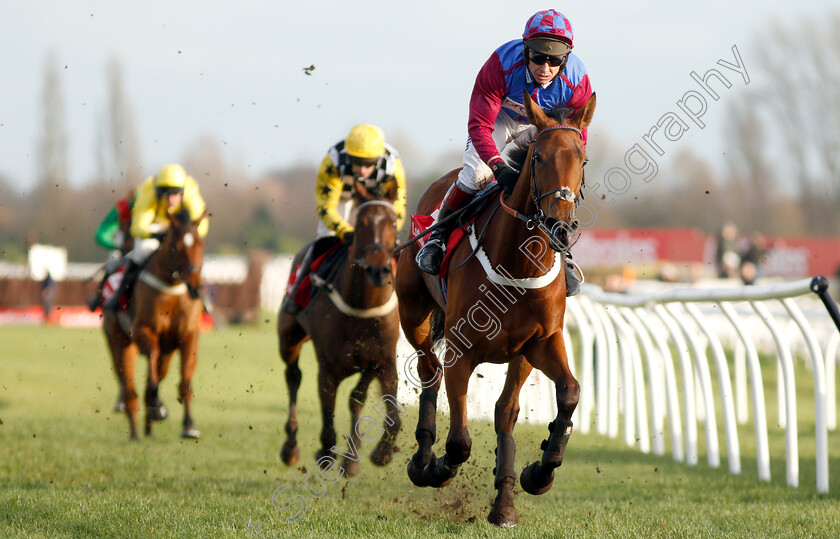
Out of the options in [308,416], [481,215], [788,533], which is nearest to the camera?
[788,533]

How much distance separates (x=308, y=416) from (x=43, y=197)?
16.9 m

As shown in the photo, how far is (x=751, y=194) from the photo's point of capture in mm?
46750

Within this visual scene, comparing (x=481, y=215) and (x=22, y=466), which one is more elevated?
(x=481, y=215)

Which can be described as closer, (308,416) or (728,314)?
(728,314)

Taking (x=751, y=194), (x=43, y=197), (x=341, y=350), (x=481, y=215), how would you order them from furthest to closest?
(x=751, y=194) < (x=43, y=197) < (x=341, y=350) < (x=481, y=215)

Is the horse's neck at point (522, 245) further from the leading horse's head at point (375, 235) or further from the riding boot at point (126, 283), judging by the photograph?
the riding boot at point (126, 283)

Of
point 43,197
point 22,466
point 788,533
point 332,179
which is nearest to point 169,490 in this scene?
point 22,466

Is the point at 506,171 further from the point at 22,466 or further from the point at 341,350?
the point at 22,466

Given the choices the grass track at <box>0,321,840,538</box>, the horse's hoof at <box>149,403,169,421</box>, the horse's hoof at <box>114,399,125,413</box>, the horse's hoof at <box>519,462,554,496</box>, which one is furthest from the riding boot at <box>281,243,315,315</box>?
the horse's hoof at <box>114,399,125,413</box>

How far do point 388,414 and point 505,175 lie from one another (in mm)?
2139

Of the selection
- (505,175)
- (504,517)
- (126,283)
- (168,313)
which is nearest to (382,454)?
(504,517)

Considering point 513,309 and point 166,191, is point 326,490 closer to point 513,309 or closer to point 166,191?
point 513,309

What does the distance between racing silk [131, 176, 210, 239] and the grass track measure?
5.44 ft

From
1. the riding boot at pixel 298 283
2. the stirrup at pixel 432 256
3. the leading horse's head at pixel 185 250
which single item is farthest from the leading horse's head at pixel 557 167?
the leading horse's head at pixel 185 250
